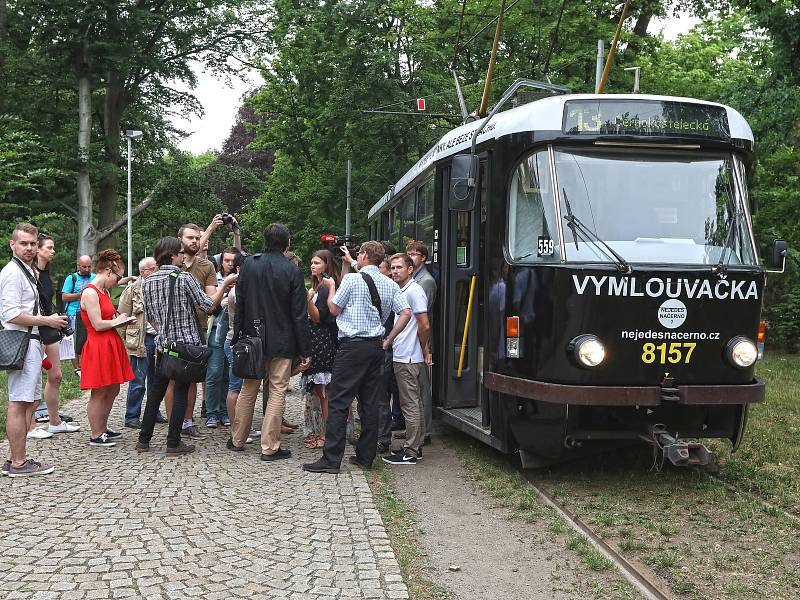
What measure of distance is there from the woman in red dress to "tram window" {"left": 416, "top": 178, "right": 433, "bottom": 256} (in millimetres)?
3361

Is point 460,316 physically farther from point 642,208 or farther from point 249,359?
point 642,208

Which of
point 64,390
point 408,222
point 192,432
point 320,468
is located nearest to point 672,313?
point 320,468

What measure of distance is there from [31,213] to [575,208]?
15920 mm

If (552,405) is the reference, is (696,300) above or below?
above

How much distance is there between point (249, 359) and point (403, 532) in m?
2.40

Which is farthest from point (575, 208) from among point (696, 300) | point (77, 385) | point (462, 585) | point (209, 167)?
point (209, 167)

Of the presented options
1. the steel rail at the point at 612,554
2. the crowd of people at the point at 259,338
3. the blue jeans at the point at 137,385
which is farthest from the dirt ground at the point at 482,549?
the blue jeans at the point at 137,385

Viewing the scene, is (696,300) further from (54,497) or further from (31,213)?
(31,213)

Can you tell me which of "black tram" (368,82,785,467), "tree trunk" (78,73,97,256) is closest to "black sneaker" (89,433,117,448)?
"black tram" (368,82,785,467)

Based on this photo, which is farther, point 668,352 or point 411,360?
point 411,360

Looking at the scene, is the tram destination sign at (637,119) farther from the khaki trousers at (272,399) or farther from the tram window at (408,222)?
the tram window at (408,222)

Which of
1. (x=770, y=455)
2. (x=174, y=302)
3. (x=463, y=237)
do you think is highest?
(x=463, y=237)

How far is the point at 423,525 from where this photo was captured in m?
6.01

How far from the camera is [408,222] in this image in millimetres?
11875
